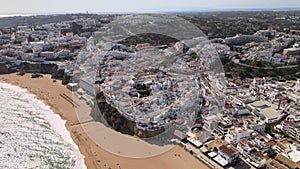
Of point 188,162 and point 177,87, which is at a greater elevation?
point 177,87

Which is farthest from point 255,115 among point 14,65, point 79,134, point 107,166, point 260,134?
point 14,65

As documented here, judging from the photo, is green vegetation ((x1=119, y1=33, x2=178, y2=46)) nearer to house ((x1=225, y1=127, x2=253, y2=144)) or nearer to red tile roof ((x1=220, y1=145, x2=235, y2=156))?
house ((x1=225, y1=127, x2=253, y2=144))

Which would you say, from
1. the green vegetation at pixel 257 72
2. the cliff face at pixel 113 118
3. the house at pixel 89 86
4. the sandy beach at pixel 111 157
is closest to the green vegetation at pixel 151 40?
the green vegetation at pixel 257 72

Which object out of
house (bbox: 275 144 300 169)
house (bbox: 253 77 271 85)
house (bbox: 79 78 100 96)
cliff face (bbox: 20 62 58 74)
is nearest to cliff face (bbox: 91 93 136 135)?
house (bbox: 79 78 100 96)

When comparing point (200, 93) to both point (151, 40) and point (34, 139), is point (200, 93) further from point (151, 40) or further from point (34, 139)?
point (151, 40)

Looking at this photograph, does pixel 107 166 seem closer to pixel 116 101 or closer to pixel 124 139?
pixel 124 139

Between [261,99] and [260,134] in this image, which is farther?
[261,99]
